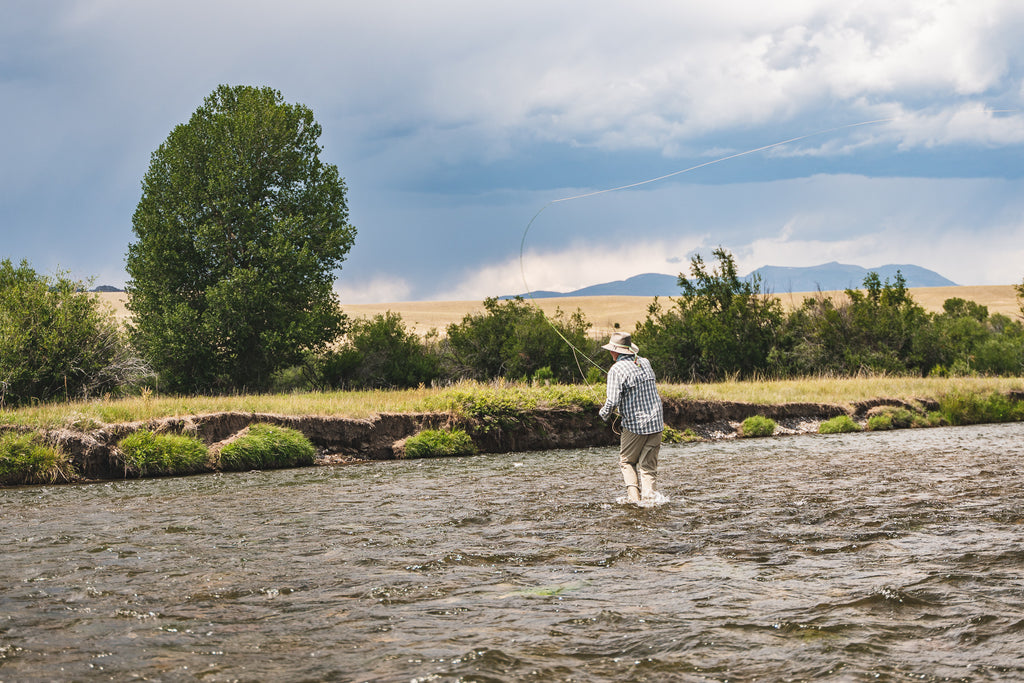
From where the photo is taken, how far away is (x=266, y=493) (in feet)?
44.2

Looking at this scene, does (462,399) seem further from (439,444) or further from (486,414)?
(439,444)

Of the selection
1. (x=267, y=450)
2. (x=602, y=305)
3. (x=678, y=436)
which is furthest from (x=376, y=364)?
(x=602, y=305)

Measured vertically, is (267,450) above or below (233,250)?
below

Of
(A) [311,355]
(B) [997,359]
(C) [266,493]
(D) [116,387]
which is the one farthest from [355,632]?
(B) [997,359]

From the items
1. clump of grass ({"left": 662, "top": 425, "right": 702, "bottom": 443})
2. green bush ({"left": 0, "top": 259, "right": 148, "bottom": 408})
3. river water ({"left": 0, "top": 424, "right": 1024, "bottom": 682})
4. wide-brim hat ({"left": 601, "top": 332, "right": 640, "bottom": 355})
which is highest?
green bush ({"left": 0, "top": 259, "right": 148, "bottom": 408})

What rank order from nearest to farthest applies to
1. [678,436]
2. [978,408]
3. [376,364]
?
[678,436]
[978,408]
[376,364]

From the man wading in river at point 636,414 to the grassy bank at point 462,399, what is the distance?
9.67 metres

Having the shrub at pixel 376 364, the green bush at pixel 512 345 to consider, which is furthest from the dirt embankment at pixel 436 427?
the shrub at pixel 376 364

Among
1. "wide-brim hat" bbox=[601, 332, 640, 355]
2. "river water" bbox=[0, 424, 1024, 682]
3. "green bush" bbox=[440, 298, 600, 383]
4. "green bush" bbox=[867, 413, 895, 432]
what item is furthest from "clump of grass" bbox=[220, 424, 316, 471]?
"green bush" bbox=[867, 413, 895, 432]

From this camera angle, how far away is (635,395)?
38.2 ft

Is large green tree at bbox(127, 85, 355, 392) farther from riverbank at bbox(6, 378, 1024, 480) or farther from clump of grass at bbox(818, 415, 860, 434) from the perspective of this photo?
clump of grass at bbox(818, 415, 860, 434)

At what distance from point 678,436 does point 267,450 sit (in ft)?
37.1

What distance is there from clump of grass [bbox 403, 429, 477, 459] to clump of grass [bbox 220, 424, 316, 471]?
246 centimetres

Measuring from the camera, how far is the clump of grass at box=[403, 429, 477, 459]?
1977 centimetres
